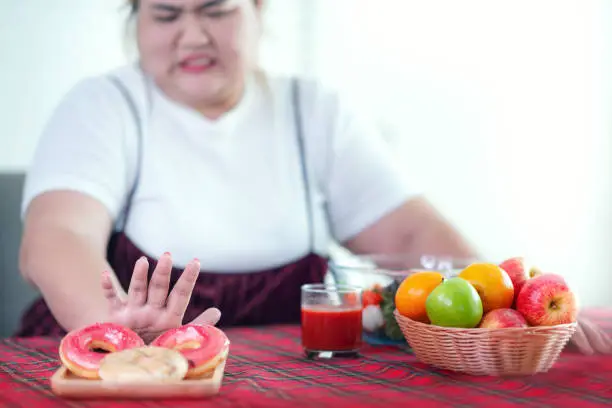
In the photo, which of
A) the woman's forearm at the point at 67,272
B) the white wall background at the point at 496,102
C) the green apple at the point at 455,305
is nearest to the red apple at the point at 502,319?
the green apple at the point at 455,305

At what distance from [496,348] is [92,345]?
0.54m

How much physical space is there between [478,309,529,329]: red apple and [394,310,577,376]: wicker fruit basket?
19 mm

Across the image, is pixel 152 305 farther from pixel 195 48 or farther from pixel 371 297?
pixel 195 48

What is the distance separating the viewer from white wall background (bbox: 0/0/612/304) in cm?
392

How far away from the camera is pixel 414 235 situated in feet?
5.93

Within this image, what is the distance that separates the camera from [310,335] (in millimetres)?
1256

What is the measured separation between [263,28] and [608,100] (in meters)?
2.41

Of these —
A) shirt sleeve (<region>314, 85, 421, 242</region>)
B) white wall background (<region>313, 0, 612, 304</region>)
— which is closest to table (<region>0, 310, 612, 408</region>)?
shirt sleeve (<region>314, 85, 421, 242</region>)

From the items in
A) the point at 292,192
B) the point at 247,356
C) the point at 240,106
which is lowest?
the point at 247,356

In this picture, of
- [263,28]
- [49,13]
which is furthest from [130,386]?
[49,13]

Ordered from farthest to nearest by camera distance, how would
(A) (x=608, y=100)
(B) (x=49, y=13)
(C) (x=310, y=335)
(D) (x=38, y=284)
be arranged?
(A) (x=608, y=100) → (B) (x=49, y=13) → (D) (x=38, y=284) → (C) (x=310, y=335)

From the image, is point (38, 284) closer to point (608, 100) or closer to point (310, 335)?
point (310, 335)

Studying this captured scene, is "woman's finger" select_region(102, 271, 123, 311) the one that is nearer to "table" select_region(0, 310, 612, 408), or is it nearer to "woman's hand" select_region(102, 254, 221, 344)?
"woman's hand" select_region(102, 254, 221, 344)

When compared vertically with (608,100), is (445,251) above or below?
below
